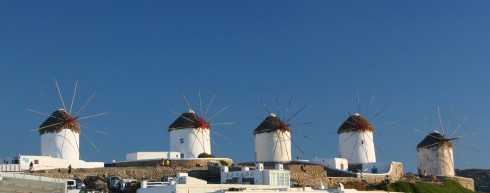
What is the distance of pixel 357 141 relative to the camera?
7388 centimetres

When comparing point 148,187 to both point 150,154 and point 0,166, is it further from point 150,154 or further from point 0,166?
point 150,154

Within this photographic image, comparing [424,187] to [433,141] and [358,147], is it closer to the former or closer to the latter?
[358,147]

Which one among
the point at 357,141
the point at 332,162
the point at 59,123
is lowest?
the point at 332,162

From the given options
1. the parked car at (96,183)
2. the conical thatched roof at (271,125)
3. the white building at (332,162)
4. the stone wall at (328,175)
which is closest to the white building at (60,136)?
the parked car at (96,183)

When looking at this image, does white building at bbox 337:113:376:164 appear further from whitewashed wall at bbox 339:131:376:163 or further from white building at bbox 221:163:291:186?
white building at bbox 221:163:291:186

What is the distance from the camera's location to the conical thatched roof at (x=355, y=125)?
243ft

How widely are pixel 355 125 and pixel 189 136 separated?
16.2 m

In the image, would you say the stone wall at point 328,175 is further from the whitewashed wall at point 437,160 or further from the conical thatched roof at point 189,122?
the whitewashed wall at point 437,160

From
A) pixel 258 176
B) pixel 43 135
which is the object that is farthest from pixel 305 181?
pixel 43 135

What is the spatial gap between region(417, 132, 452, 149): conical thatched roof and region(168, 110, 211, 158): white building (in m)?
22.8

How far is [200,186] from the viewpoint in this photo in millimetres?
40812

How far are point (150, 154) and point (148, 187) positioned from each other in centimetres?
2132

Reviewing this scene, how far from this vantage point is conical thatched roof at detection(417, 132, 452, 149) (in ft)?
256

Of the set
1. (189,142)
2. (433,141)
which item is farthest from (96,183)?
(433,141)
